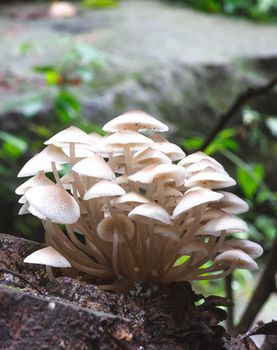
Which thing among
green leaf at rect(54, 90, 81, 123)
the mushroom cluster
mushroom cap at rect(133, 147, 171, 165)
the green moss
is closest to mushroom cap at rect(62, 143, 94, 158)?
the mushroom cluster

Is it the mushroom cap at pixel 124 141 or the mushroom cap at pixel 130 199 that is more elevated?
the mushroom cap at pixel 124 141

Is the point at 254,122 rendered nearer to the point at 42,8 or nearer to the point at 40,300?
the point at 42,8

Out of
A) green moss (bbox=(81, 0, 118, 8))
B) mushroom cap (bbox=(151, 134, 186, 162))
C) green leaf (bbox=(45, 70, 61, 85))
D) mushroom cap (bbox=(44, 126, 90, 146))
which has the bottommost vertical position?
green moss (bbox=(81, 0, 118, 8))

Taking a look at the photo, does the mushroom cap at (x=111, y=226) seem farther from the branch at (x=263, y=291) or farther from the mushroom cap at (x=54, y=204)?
the branch at (x=263, y=291)

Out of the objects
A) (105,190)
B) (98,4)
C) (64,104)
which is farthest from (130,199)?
(98,4)

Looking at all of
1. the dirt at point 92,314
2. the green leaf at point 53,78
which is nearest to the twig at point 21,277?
the dirt at point 92,314

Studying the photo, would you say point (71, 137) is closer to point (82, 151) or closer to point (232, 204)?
point (82, 151)

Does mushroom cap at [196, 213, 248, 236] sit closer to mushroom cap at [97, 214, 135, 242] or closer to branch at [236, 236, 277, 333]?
mushroom cap at [97, 214, 135, 242]
